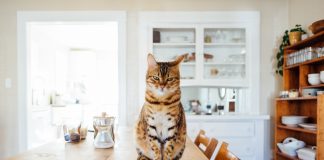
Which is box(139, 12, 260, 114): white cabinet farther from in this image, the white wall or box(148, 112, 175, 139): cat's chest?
box(148, 112, 175, 139): cat's chest

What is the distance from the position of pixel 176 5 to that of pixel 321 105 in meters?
1.90

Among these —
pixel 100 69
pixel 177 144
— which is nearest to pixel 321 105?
pixel 177 144

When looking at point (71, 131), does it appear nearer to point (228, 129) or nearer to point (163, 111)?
point (163, 111)

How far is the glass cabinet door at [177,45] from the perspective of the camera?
3.12m

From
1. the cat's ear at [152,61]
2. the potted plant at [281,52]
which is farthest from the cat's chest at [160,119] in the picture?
the potted plant at [281,52]

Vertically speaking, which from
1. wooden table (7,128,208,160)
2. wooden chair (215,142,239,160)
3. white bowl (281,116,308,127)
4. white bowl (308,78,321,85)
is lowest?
white bowl (281,116,308,127)

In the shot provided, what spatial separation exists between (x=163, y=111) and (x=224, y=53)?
2560mm

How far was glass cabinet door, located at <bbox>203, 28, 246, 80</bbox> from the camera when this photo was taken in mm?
3109

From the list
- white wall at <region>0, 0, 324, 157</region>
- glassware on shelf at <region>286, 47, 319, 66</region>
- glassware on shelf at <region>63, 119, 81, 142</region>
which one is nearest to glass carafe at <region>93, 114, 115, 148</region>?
glassware on shelf at <region>63, 119, 81, 142</region>

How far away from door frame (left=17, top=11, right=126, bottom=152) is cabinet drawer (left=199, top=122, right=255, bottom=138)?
1.01 meters

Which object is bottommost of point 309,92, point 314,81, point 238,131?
point 238,131

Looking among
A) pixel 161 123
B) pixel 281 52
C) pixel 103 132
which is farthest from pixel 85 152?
pixel 281 52

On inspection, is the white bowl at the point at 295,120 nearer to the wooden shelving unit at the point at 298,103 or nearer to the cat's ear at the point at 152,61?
the wooden shelving unit at the point at 298,103

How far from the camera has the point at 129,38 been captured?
3.05 m
